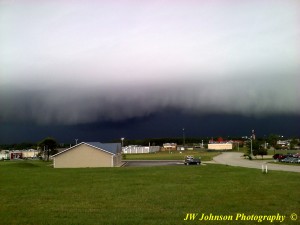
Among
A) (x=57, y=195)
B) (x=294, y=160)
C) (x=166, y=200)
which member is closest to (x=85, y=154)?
(x=294, y=160)

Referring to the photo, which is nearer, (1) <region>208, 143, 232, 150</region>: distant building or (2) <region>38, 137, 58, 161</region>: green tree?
(2) <region>38, 137, 58, 161</region>: green tree

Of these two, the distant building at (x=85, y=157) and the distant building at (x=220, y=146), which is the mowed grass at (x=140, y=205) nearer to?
the distant building at (x=85, y=157)

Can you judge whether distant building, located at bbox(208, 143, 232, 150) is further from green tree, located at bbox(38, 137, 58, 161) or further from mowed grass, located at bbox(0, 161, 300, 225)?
mowed grass, located at bbox(0, 161, 300, 225)

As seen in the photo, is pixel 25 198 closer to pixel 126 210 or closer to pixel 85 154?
pixel 126 210

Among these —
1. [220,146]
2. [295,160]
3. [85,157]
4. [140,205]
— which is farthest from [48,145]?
[220,146]

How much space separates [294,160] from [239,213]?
194ft

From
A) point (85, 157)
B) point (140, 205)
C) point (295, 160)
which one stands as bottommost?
point (295, 160)

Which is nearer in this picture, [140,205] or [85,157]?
[140,205]

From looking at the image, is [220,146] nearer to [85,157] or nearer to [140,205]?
[85,157]

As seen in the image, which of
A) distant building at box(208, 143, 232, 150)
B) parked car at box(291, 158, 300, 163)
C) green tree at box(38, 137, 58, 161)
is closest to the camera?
parked car at box(291, 158, 300, 163)

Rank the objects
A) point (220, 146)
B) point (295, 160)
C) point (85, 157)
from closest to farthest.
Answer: point (85, 157) → point (295, 160) → point (220, 146)

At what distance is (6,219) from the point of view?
49.2 feet

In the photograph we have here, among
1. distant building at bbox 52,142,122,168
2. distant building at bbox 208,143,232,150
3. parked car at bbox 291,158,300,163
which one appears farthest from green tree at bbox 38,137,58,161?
distant building at bbox 208,143,232,150

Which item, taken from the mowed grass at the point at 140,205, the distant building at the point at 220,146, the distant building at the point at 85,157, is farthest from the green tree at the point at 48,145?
the distant building at the point at 220,146
